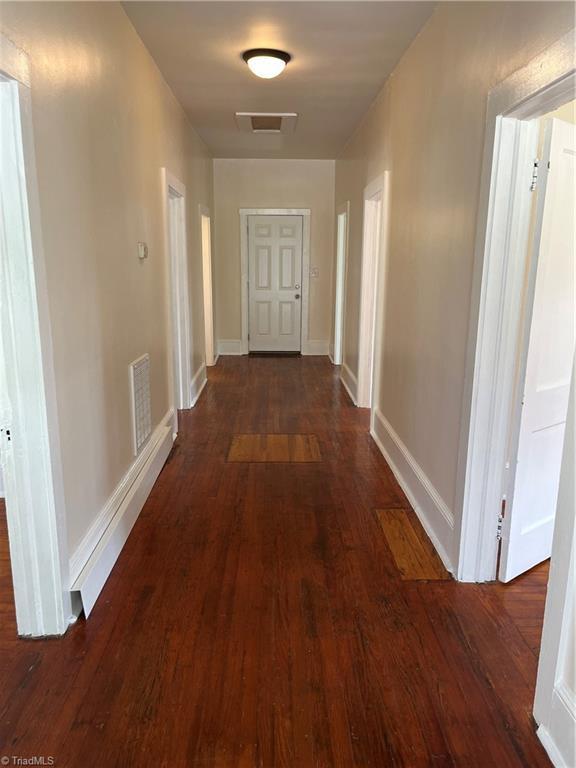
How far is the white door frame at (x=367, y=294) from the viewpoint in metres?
4.81

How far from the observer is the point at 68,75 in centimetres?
206

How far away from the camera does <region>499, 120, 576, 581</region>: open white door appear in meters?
2.00

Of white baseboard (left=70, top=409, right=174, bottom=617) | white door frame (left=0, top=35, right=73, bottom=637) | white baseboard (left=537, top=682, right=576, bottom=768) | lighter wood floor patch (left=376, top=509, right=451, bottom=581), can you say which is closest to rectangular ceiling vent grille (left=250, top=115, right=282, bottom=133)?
white baseboard (left=70, top=409, right=174, bottom=617)

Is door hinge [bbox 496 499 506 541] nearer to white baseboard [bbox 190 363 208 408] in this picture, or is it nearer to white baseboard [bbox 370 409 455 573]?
white baseboard [bbox 370 409 455 573]

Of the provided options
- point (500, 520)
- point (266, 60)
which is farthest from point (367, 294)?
point (500, 520)

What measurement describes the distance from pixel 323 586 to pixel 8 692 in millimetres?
1242

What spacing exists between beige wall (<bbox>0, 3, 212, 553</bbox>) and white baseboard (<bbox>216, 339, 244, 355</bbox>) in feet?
13.3

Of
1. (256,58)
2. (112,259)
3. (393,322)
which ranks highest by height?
(256,58)

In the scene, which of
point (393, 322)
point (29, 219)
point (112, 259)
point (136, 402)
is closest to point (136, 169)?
point (112, 259)

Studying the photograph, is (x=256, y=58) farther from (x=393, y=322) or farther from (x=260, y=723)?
(x=260, y=723)

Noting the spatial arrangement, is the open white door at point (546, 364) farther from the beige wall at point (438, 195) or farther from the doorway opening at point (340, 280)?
the doorway opening at point (340, 280)

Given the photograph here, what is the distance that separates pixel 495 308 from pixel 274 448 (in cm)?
230

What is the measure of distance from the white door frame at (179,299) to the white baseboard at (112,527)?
3.03 ft

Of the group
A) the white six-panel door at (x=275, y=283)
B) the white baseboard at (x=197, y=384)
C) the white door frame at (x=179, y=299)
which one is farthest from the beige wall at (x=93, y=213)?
the white six-panel door at (x=275, y=283)
